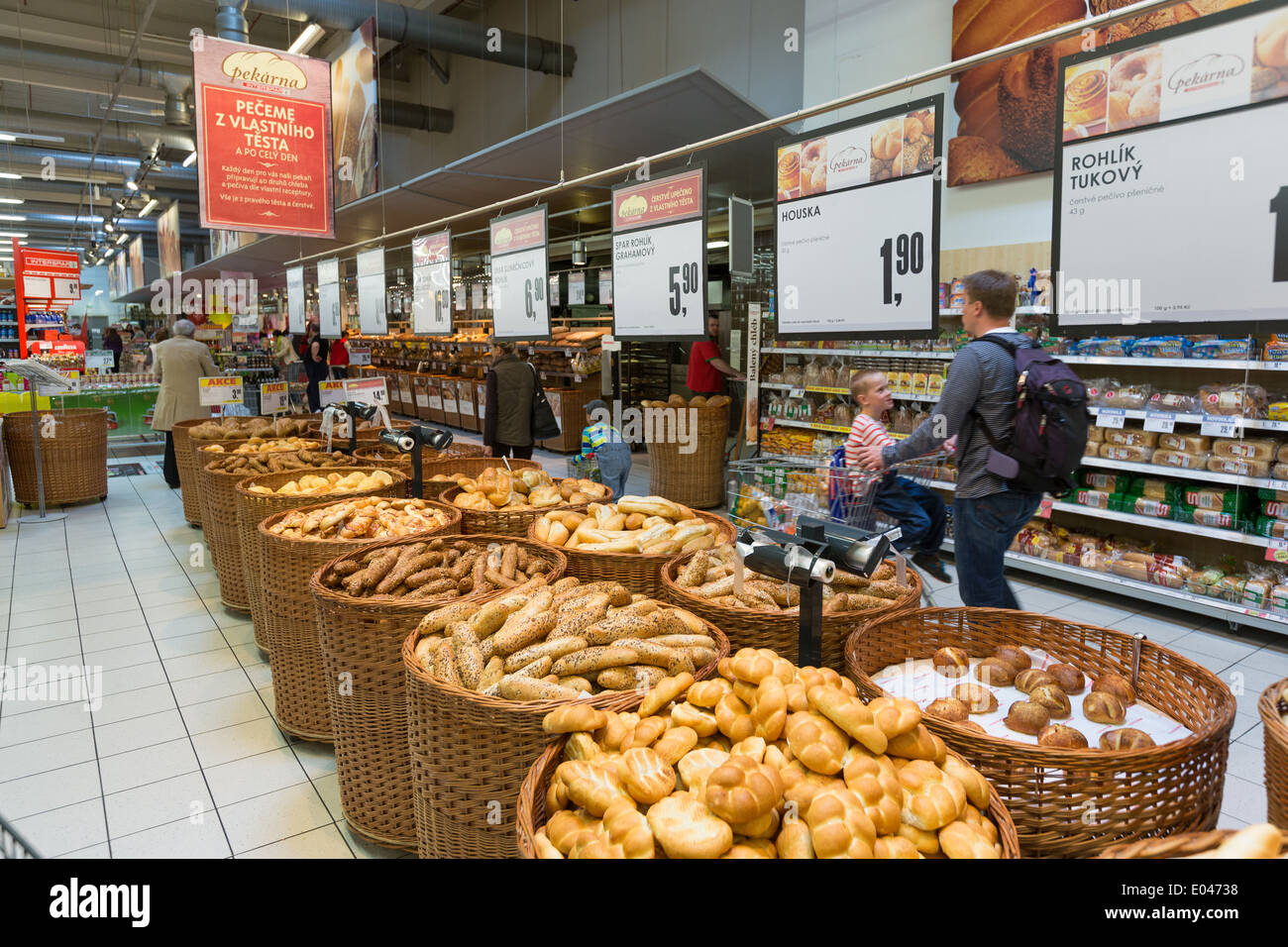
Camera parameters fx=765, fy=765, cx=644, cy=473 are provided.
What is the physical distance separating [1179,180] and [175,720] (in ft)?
15.5

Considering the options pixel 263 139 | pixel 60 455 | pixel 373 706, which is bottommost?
pixel 373 706

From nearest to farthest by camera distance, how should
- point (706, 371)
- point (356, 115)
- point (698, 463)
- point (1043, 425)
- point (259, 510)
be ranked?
point (1043, 425)
point (259, 510)
point (356, 115)
point (698, 463)
point (706, 371)

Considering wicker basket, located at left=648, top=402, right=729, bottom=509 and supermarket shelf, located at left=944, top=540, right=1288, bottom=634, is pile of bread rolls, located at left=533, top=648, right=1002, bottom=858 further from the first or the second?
wicker basket, located at left=648, top=402, right=729, bottom=509

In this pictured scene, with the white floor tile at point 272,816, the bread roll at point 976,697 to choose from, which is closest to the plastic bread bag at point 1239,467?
the bread roll at point 976,697

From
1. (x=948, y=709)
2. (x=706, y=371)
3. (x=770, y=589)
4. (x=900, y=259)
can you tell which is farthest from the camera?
(x=706, y=371)

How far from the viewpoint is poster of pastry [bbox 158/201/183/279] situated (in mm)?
14523

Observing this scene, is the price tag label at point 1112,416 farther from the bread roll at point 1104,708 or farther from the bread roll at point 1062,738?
the bread roll at point 1062,738

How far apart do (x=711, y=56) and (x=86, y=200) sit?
25.0 meters

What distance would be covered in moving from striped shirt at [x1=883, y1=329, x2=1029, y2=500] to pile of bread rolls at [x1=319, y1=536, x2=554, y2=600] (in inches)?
68.2

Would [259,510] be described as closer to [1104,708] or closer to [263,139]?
[1104,708]

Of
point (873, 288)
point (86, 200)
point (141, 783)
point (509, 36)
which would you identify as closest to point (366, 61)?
point (509, 36)

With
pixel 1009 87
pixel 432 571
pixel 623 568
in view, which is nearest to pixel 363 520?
pixel 432 571

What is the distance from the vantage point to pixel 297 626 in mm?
3178

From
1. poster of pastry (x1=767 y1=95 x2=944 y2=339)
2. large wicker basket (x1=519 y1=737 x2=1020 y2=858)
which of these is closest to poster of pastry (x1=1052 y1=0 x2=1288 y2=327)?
poster of pastry (x1=767 y1=95 x2=944 y2=339)
